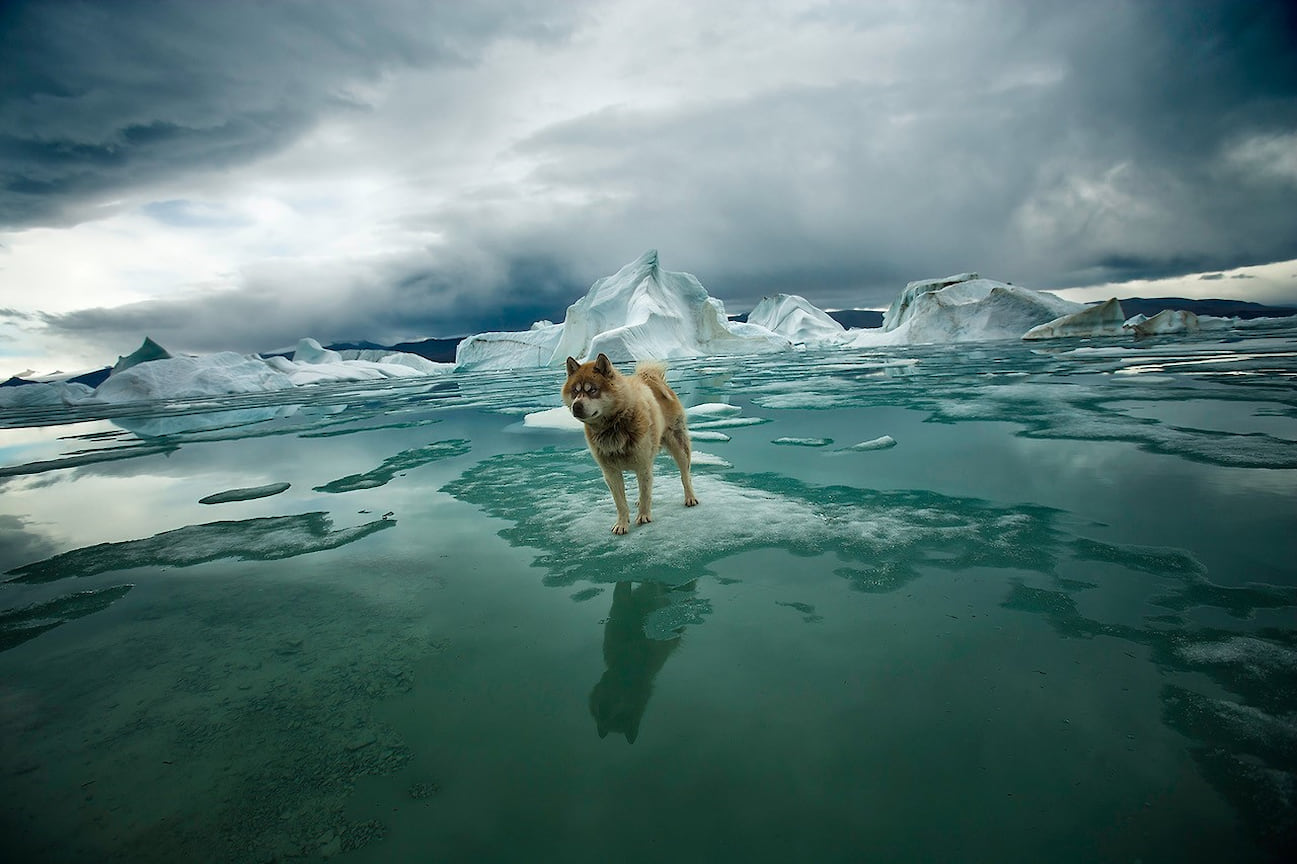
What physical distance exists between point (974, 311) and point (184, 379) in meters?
51.9

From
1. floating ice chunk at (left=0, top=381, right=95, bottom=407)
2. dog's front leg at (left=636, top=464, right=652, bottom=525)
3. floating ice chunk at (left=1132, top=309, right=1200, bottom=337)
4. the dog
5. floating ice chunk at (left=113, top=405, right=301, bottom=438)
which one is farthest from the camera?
floating ice chunk at (left=1132, top=309, right=1200, bottom=337)

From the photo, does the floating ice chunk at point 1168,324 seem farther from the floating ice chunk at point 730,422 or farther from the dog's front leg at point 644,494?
the dog's front leg at point 644,494

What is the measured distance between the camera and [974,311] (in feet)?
133

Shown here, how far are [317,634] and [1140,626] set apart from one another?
3624 millimetres

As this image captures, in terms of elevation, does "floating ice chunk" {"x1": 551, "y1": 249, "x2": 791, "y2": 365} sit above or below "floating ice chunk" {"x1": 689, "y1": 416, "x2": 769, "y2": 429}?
above

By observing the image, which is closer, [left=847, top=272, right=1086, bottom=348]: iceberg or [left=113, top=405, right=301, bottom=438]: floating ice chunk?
[left=113, top=405, right=301, bottom=438]: floating ice chunk

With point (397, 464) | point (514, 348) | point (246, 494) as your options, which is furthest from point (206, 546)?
point (514, 348)

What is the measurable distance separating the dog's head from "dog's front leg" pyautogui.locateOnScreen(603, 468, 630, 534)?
0.43m

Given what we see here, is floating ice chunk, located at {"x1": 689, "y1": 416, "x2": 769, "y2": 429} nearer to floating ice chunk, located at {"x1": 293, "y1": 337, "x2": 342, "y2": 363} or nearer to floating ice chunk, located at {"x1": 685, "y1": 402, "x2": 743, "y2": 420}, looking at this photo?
floating ice chunk, located at {"x1": 685, "y1": 402, "x2": 743, "y2": 420}

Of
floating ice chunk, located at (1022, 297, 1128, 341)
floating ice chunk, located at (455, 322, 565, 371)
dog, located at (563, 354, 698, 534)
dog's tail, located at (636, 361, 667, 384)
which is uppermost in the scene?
floating ice chunk, located at (455, 322, 565, 371)

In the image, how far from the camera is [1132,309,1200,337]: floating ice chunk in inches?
1264

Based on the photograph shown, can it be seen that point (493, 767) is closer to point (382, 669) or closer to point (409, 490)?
point (382, 669)

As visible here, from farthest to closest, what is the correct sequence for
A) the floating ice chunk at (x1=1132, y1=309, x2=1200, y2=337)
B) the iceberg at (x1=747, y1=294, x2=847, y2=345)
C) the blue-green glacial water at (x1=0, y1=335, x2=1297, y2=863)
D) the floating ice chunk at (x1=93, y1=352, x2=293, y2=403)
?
1. the iceberg at (x1=747, y1=294, x2=847, y2=345)
2. the floating ice chunk at (x1=1132, y1=309, x2=1200, y2=337)
3. the floating ice chunk at (x1=93, y1=352, x2=293, y2=403)
4. the blue-green glacial water at (x1=0, y1=335, x2=1297, y2=863)

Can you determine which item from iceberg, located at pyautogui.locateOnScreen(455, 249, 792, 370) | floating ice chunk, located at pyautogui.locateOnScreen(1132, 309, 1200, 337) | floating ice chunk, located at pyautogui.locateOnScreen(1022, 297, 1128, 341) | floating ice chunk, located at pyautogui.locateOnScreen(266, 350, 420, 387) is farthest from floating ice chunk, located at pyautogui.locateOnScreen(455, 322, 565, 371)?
floating ice chunk, located at pyautogui.locateOnScreen(1132, 309, 1200, 337)
